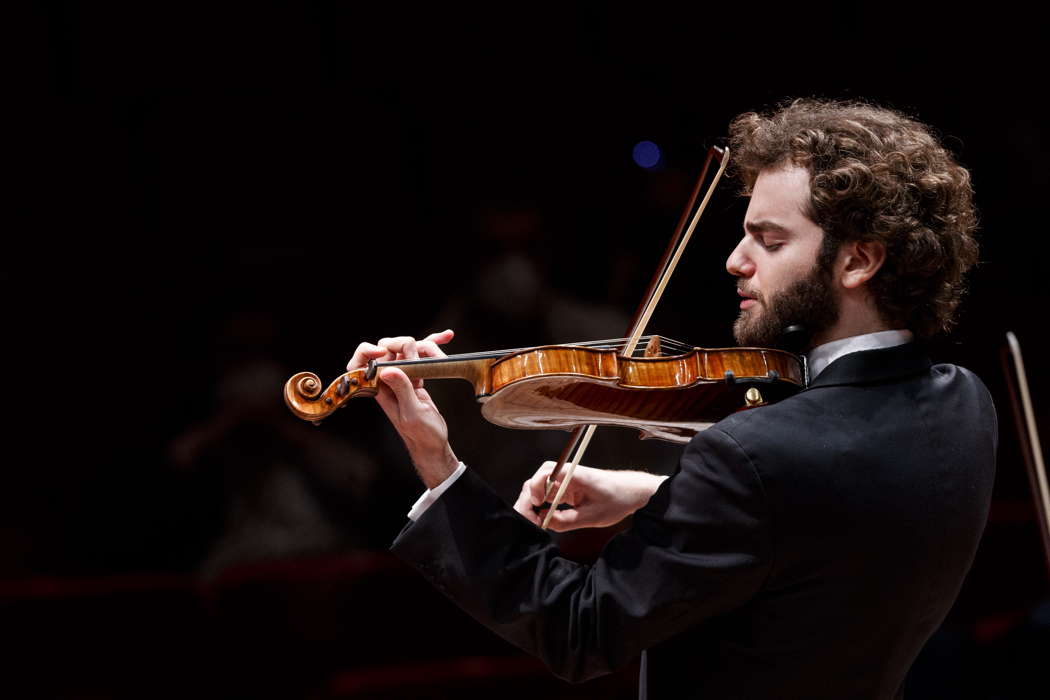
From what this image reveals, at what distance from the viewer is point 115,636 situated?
9.47 ft

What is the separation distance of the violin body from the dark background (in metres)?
1.53

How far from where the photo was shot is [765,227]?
1.39 m

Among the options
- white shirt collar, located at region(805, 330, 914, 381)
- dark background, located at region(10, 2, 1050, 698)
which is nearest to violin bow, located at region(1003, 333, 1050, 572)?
white shirt collar, located at region(805, 330, 914, 381)

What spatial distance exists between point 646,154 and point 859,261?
1974 mm

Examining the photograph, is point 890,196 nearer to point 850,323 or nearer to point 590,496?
point 850,323

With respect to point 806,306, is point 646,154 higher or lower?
higher

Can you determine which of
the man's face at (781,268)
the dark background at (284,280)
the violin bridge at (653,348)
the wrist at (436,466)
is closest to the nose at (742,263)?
the man's face at (781,268)

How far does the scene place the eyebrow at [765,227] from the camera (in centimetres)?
138

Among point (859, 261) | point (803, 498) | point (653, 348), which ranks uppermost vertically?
point (859, 261)

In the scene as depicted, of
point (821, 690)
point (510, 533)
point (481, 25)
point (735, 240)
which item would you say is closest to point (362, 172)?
point (481, 25)

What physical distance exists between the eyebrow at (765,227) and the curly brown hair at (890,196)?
0.04m

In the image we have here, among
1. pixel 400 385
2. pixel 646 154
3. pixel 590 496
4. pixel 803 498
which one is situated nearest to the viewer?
pixel 803 498

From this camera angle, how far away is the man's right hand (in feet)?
5.16

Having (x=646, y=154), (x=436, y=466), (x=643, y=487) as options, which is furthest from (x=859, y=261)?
(x=646, y=154)
